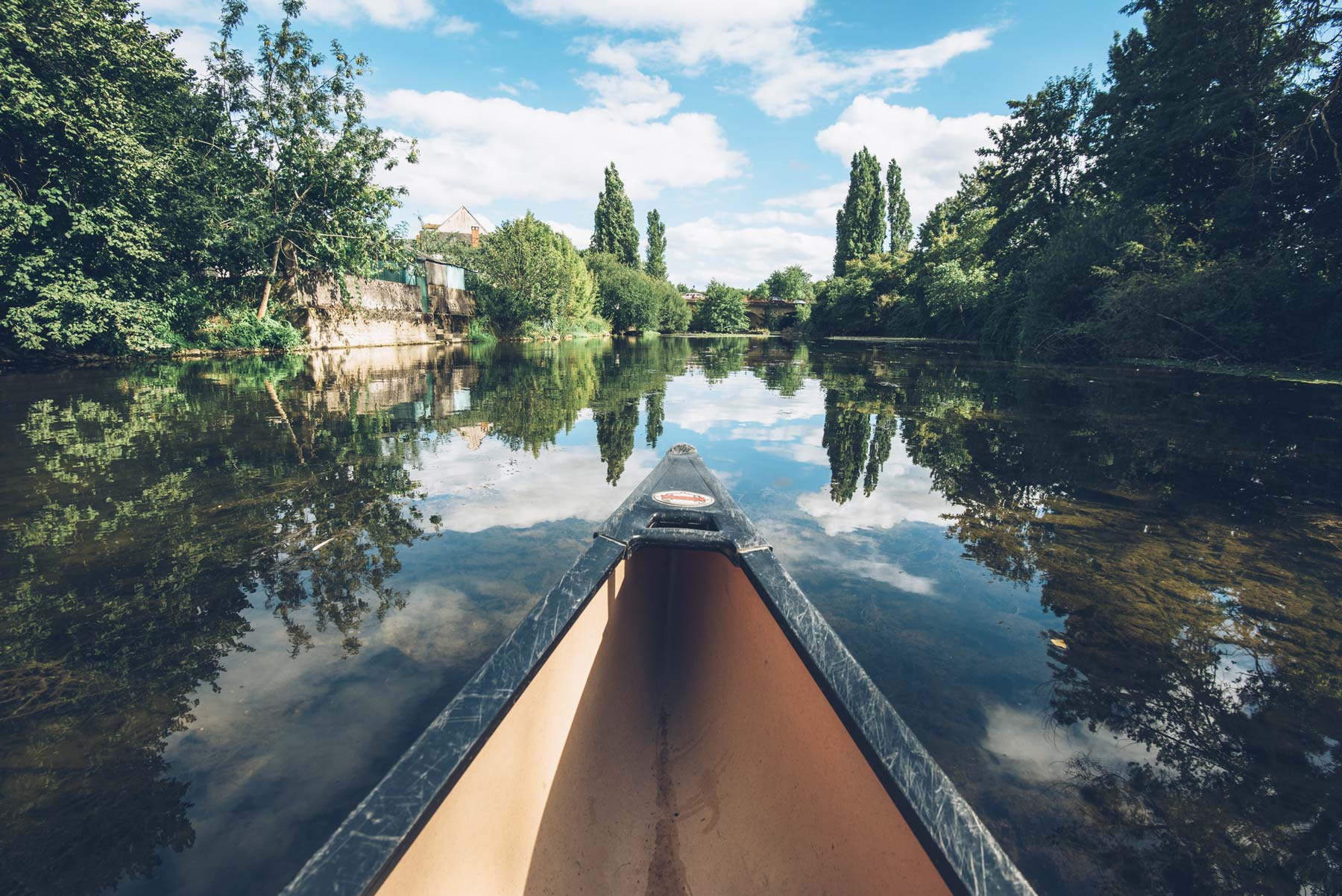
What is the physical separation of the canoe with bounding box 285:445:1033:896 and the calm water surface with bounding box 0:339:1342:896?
528mm

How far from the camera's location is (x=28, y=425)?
5.74 meters

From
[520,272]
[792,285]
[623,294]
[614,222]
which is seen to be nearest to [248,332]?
[520,272]

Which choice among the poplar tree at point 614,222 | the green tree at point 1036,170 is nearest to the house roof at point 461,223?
the poplar tree at point 614,222

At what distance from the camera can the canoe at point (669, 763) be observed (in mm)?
873

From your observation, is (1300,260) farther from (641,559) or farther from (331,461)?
(331,461)

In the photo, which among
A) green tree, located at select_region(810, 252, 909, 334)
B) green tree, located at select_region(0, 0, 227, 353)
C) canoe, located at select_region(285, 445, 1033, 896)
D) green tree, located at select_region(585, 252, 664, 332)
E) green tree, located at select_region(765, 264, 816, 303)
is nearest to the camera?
canoe, located at select_region(285, 445, 1033, 896)

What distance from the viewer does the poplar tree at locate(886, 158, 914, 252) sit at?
164 ft

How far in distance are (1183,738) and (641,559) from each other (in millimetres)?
1939

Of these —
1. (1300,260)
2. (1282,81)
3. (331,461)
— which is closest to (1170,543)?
(331,461)

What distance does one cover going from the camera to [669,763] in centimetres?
177

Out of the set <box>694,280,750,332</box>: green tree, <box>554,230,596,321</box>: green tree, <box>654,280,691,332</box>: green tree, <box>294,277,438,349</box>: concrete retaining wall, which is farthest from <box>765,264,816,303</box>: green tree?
<box>294,277,438,349</box>: concrete retaining wall

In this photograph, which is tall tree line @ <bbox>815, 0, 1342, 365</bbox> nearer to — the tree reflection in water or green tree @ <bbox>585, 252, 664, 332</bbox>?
the tree reflection in water

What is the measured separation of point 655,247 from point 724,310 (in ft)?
42.5

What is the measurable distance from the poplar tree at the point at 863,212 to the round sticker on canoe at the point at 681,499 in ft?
161
